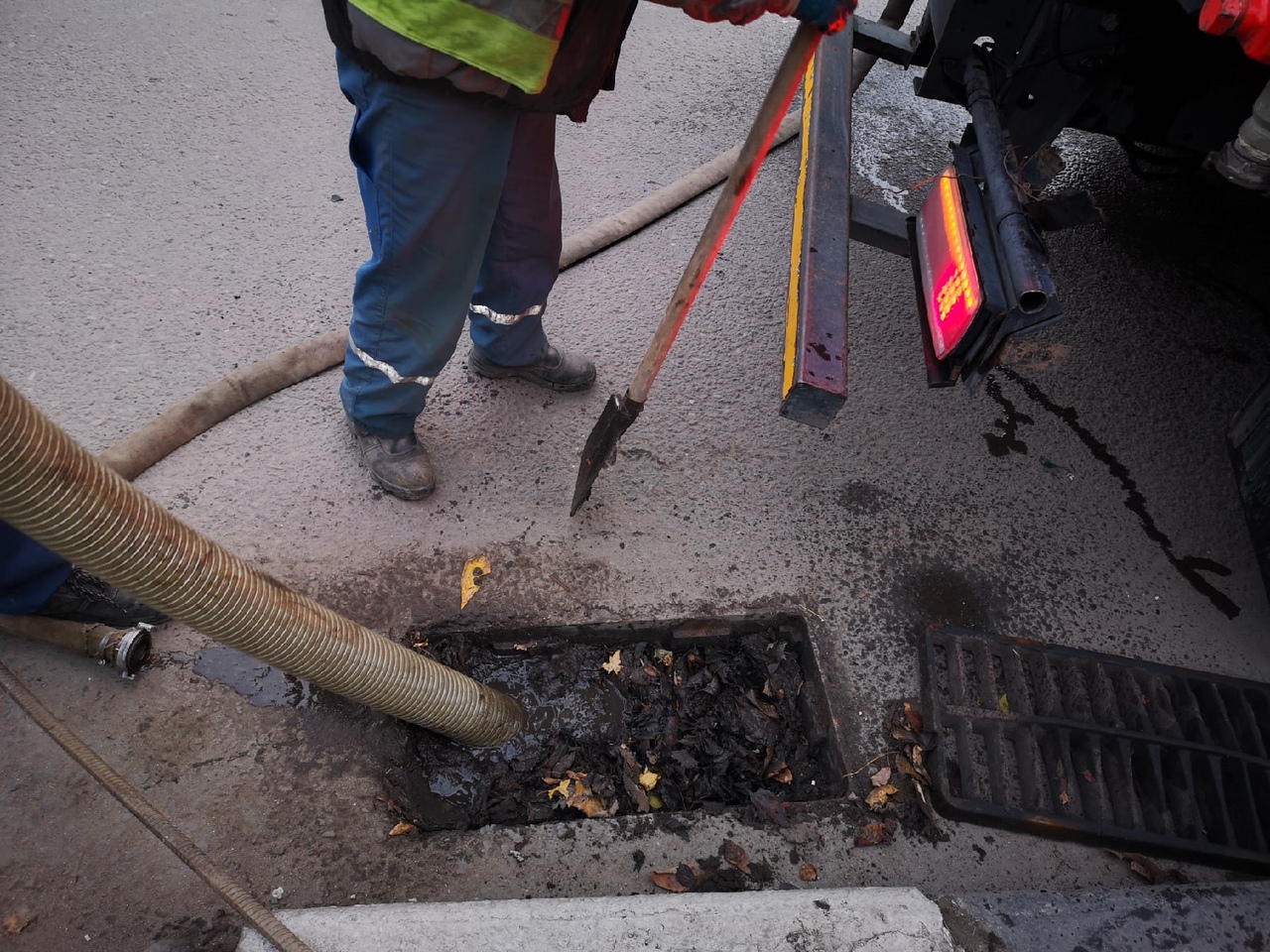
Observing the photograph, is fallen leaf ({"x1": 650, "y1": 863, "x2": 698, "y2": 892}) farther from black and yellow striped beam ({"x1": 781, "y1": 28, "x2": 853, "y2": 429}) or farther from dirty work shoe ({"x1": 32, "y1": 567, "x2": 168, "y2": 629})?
dirty work shoe ({"x1": 32, "y1": 567, "x2": 168, "y2": 629})

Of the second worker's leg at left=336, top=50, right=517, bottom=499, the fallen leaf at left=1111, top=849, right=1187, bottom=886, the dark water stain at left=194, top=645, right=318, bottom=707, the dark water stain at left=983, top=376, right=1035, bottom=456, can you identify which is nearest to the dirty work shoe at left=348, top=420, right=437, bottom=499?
the second worker's leg at left=336, top=50, right=517, bottom=499

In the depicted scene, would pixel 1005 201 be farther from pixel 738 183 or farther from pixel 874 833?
pixel 874 833

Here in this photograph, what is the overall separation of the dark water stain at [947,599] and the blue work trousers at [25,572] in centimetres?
229

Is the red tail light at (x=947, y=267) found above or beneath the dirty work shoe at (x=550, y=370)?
above

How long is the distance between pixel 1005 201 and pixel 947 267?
23cm

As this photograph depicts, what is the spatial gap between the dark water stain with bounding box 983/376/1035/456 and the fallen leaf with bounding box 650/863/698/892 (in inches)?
70.9

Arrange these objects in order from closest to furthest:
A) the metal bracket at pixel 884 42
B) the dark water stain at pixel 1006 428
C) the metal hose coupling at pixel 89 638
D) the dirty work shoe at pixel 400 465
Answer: the metal hose coupling at pixel 89 638
the dirty work shoe at pixel 400 465
the dark water stain at pixel 1006 428
the metal bracket at pixel 884 42

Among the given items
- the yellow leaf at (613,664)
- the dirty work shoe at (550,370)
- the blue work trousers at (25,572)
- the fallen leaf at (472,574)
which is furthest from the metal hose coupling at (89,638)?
the dirty work shoe at (550,370)

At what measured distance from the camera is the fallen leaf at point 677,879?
1802 millimetres

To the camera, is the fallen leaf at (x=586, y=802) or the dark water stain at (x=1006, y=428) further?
the dark water stain at (x=1006, y=428)

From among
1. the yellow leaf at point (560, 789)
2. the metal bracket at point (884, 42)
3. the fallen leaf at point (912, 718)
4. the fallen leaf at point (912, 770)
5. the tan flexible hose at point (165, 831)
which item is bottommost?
the yellow leaf at point (560, 789)

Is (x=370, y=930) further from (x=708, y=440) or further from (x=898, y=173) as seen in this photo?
(x=898, y=173)

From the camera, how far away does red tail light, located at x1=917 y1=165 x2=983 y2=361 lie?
1769 mm

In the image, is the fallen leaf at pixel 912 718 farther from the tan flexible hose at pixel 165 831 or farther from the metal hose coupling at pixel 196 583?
the tan flexible hose at pixel 165 831
